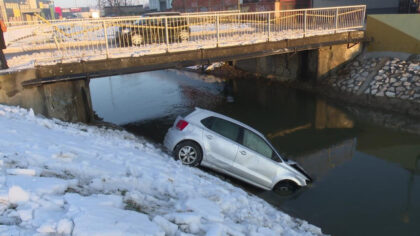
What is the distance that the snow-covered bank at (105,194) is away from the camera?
3.38m

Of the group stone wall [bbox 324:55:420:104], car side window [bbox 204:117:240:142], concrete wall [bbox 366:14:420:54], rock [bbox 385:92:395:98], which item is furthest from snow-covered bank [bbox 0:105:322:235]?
concrete wall [bbox 366:14:420:54]

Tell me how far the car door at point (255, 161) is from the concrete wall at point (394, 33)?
13841mm

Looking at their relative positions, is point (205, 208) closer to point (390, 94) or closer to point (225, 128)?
point (225, 128)

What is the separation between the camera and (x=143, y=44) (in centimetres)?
1290

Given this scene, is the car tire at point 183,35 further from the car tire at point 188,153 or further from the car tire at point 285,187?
the car tire at point 285,187

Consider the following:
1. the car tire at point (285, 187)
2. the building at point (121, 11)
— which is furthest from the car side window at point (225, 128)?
the building at point (121, 11)

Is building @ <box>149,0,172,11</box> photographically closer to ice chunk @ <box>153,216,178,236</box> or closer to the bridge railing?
the bridge railing

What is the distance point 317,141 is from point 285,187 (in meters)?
4.70

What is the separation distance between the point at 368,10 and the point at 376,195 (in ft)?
84.6

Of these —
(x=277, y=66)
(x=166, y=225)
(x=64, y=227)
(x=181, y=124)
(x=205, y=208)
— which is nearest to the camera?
(x=64, y=227)

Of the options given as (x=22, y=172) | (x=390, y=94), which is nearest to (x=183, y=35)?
(x=390, y=94)

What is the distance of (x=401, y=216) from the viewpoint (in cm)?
710

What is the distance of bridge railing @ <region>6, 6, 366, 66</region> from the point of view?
420 inches

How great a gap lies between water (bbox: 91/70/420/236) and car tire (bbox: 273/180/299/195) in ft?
0.57
